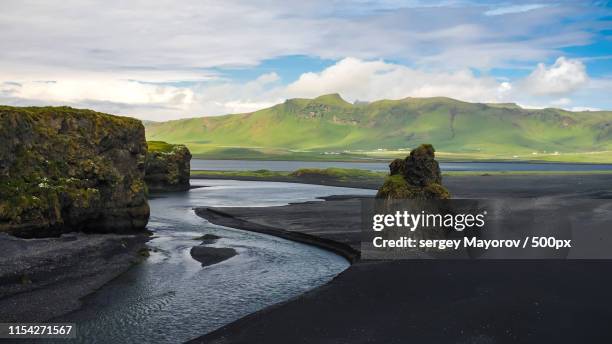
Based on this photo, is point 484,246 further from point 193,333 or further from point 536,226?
point 193,333

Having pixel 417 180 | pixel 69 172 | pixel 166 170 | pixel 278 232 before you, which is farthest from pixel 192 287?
pixel 166 170

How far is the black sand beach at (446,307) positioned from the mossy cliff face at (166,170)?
98.6 m

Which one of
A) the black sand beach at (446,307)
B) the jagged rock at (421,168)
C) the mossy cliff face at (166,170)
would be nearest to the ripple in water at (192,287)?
the black sand beach at (446,307)

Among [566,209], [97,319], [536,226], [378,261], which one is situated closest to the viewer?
[97,319]

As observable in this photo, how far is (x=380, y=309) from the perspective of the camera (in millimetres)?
38000

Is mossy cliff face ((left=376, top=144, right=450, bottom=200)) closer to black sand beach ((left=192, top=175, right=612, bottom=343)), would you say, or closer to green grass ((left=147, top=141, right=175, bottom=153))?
black sand beach ((left=192, top=175, right=612, bottom=343))

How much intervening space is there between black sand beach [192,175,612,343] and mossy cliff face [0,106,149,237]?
3377cm

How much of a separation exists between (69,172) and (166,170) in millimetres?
80770

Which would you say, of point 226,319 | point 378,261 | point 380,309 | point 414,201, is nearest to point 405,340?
point 380,309

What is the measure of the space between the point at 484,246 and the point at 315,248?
20699mm

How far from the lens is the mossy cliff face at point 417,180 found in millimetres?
59750

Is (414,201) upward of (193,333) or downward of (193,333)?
upward

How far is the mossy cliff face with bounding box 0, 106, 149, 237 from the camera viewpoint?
5556 cm

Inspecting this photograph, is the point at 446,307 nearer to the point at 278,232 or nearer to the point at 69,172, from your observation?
the point at 278,232
